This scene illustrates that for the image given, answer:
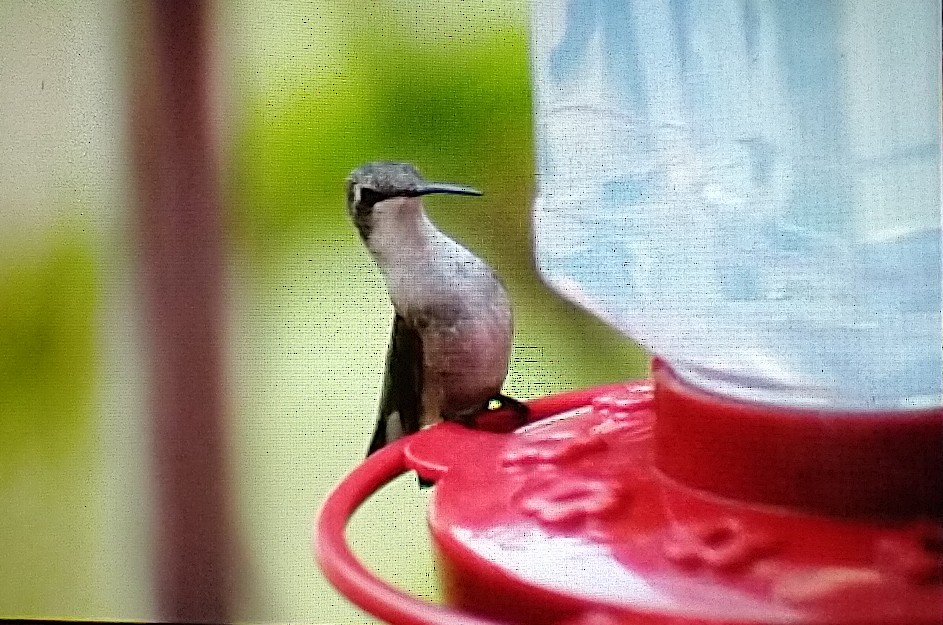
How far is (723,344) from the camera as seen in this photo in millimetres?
610

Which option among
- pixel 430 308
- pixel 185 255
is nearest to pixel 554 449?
pixel 430 308

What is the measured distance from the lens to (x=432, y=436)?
2.08ft

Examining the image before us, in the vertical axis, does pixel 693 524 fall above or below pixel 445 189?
below

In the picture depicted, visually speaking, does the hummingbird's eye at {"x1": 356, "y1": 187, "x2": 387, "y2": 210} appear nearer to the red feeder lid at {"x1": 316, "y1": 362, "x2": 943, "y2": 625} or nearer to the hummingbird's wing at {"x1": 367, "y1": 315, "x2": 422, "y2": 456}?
the hummingbird's wing at {"x1": 367, "y1": 315, "x2": 422, "y2": 456}

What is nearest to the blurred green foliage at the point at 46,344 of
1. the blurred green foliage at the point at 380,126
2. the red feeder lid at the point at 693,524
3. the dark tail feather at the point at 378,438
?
the blurred green foliage at the point at 380,126

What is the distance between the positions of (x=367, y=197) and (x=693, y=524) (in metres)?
0.40

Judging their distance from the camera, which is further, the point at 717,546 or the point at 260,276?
the point at 260,276

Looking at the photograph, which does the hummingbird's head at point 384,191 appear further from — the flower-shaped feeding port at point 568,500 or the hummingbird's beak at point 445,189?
the flower-shaped feeding port at point 568,500

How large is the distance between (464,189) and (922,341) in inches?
13.9

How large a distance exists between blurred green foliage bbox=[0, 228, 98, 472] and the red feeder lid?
1.25ft

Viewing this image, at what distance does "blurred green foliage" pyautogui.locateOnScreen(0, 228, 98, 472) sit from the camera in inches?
32.5

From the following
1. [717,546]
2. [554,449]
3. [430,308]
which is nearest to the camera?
[717,546]

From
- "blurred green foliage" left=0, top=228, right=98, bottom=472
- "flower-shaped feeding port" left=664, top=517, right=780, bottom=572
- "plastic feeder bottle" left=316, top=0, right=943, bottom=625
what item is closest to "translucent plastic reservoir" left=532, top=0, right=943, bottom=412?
"plastic feeder bottle" left=316, top=0, right=943, bottom=625

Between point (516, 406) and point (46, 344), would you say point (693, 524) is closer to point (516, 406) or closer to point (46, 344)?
point (516, 406)
